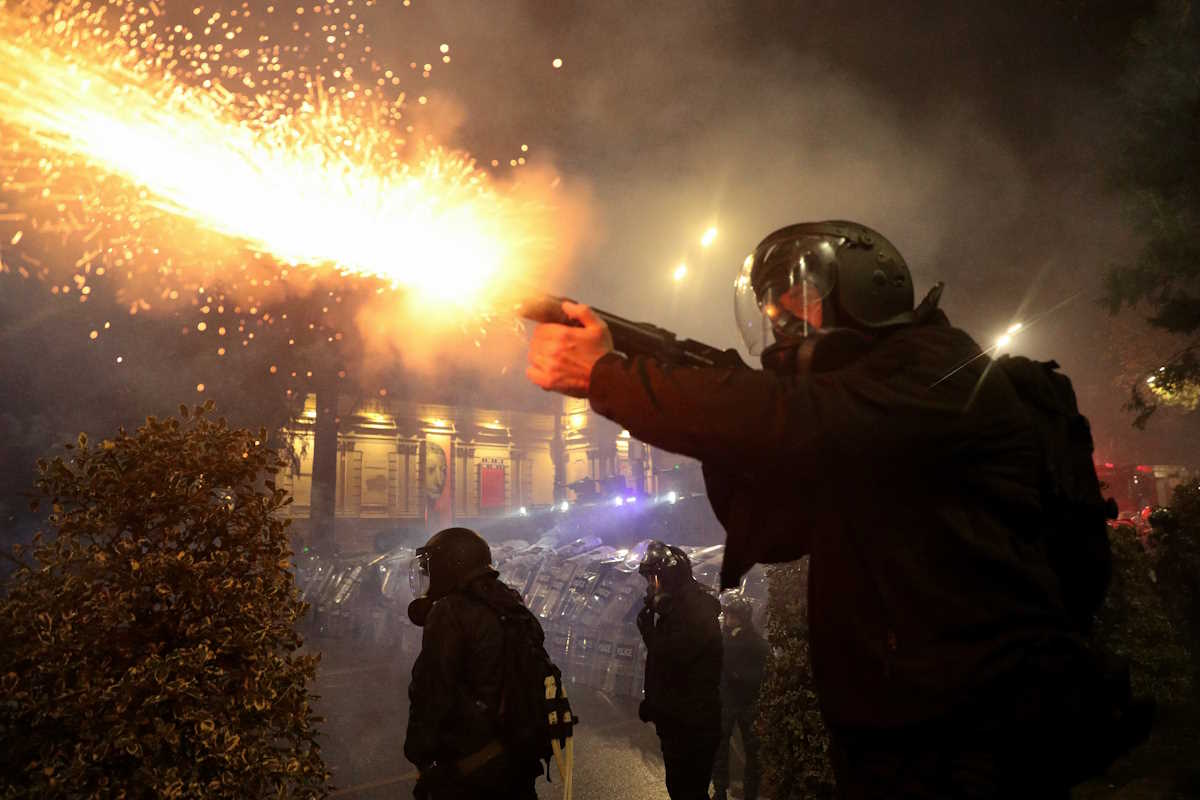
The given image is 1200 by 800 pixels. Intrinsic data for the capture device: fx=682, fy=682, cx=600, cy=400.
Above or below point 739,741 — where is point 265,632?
above

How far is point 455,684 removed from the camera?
13.9 ft

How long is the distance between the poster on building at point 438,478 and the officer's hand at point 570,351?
49.2 meters

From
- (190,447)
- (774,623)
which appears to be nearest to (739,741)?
(774,623)

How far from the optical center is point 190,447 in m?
3.65

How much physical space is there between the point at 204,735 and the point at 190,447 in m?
1.44

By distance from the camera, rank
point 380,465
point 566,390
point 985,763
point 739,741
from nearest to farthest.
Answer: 1. point 985,763
2. point 566,390
3. point 739,741
4. point 380,465

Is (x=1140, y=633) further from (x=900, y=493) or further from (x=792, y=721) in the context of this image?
(x=900, y=493)

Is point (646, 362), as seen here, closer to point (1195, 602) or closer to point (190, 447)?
point (190, 447)

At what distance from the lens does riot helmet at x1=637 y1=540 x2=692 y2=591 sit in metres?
6.44

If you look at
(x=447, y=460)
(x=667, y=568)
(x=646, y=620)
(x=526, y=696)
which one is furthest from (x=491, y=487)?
(x=526, y=696)

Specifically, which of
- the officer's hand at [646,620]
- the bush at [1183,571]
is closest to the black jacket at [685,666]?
the officer's hand at [646,620]

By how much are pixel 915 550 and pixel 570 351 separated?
1015mm

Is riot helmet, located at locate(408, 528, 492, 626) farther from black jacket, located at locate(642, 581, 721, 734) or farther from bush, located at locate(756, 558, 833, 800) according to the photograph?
bush, located at locate(756, 558, 833, 800)

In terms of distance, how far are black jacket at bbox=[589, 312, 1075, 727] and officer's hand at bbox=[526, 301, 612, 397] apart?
0.11 metres
